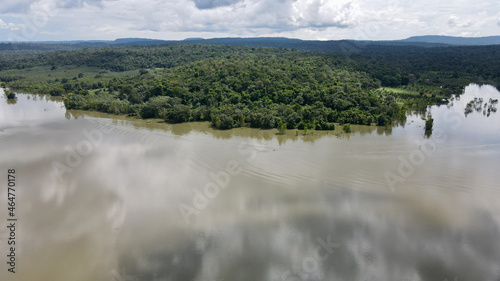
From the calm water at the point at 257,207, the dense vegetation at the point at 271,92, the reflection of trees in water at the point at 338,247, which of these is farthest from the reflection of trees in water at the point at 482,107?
the reflection of trees in water at the point at 338,247

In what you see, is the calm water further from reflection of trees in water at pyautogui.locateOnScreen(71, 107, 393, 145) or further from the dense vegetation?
the dense vegetation

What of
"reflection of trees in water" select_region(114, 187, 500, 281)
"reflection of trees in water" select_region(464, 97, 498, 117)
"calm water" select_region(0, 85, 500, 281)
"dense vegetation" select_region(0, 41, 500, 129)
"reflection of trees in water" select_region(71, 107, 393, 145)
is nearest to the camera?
"reflection of trees in water" select_region(114, 187, 500, 281)

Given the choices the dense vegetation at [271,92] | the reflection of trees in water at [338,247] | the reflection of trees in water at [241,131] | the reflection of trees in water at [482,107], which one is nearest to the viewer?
the reflection of trees in water at [338,247]

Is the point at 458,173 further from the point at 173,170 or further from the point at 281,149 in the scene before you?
the point at 173,170

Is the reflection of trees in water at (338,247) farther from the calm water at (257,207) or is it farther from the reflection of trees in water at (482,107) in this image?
the reflection of trees in water at (482,107)

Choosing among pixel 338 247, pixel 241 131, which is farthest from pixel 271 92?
pixel 338 247

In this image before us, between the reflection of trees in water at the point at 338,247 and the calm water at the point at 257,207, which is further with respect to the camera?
the calm water at the point at 257,207

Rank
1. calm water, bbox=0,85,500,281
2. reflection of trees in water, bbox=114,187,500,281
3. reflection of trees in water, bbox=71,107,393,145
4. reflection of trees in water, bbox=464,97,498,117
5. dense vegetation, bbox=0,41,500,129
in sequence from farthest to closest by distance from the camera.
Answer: reflection of trees in water, bbox=464,97,498,117 → dense vegetation, bbox=0,41,500,129 → reflection of trees in water, bbox=71,107,393,145 → calm water, bbox=0,85,500,281 → reflection of trees in water, bbox=114,187,500,281

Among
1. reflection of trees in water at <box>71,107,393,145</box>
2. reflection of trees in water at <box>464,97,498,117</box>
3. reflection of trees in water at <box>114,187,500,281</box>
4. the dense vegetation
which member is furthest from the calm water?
reflection of trees in water at <box>464,97,498,117</box>

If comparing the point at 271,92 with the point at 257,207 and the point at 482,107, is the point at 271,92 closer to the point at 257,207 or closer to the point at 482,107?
the point at 257,207
